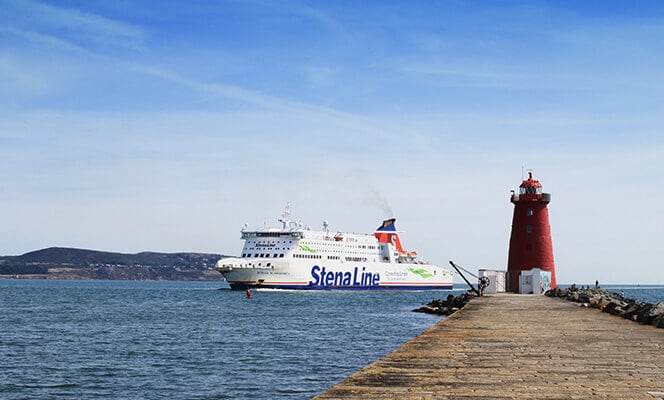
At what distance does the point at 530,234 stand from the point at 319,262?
32578 mm

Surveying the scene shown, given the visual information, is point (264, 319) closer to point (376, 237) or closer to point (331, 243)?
point (331, 243)

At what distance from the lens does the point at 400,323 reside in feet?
90.7

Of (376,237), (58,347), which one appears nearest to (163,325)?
(58,347)

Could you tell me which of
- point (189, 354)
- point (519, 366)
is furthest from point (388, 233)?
point (519, 366)

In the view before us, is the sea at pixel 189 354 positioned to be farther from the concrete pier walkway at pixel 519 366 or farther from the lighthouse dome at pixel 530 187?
the lighthouse dome at pixel 530 187

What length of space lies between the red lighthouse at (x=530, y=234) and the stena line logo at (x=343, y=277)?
31.1m

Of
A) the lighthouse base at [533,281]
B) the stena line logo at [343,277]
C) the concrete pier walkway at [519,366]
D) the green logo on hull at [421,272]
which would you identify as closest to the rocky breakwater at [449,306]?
the lighthouse base at [533,281]

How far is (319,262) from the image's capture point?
63688mm

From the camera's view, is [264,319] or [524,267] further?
[524,267]

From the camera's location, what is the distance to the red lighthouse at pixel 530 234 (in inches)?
1289

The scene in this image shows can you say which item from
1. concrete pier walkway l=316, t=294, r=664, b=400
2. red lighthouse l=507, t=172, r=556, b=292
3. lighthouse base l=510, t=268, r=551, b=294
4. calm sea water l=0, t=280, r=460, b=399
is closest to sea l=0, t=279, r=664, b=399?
calm sea water l=0, t=280, r=460, b=399

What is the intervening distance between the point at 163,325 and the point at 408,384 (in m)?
21.9

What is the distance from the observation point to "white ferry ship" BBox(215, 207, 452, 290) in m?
60.4

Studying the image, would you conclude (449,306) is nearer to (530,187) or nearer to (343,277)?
(530,187)
